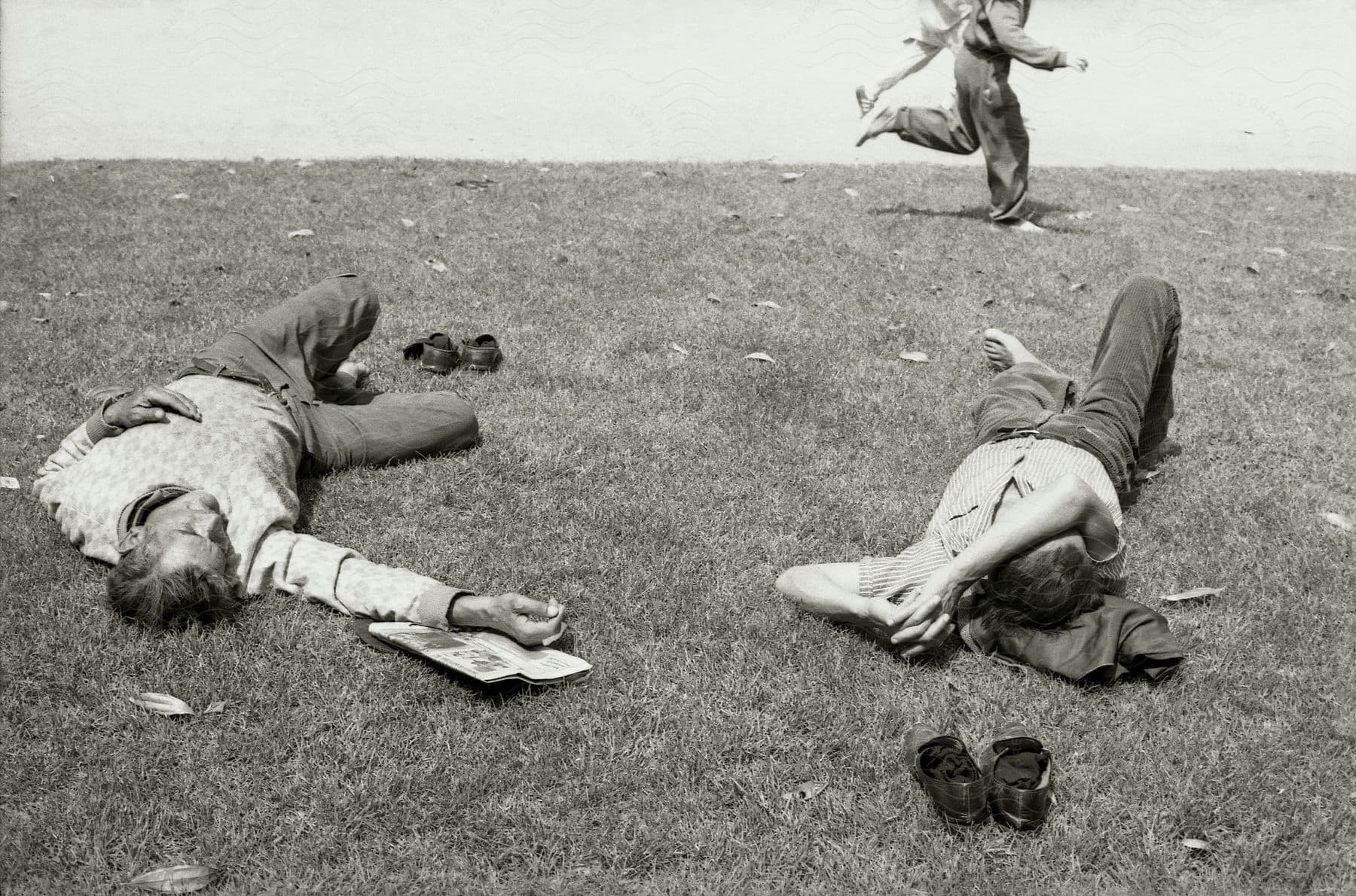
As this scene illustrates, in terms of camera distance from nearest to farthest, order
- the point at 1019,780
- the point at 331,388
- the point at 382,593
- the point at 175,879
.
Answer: the point at 175,879, the point at 1019,780, the point at 382,593, the point at 331,388

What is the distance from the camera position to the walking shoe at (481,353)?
5.50 meters

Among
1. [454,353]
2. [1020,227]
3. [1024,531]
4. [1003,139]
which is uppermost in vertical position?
[1003,139]

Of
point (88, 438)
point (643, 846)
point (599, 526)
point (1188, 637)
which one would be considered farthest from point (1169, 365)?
point (88, 438)

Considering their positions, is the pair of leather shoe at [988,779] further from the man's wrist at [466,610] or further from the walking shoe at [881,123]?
the walking shoe at [881,123]

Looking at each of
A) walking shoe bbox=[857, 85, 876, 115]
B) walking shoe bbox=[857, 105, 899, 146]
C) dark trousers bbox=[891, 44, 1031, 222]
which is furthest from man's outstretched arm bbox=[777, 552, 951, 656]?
walking shoe bbox=[857, 85, 876, 115]

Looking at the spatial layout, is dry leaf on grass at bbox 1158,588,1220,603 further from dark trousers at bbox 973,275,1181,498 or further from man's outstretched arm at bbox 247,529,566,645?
man's outstretched arm at bbox 247,529,566,645

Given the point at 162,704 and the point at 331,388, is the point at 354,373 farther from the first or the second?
the point at 162,704

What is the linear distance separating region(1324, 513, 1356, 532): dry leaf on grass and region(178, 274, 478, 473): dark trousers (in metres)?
3.57

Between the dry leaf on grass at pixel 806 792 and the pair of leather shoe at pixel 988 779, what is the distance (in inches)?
10.3

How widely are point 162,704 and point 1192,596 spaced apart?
342 cm

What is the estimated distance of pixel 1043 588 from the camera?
3.40 metres

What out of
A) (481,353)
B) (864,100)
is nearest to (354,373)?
(481,353)

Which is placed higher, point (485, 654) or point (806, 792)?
point (485, 654)

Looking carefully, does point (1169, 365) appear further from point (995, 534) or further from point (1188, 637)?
point (995, 534)
